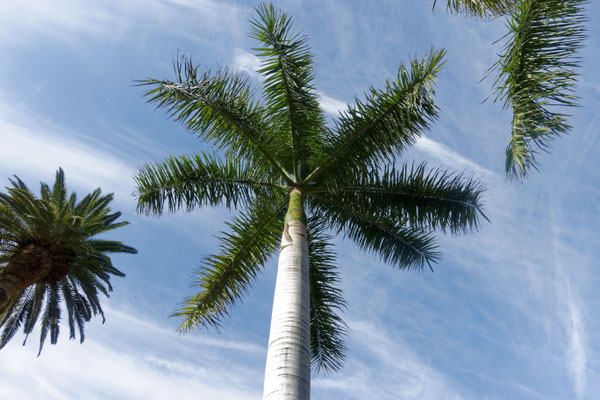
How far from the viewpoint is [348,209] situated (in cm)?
1151

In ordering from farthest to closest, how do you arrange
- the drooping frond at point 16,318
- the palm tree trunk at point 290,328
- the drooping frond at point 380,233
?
the drooping frond at point 16,318
the drooping frond at point 380,233
the palm tree trunk at point 290,328

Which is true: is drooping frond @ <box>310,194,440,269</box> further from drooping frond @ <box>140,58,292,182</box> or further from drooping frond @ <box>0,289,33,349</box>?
drooping frond @ <box>0,289,33,349</box>

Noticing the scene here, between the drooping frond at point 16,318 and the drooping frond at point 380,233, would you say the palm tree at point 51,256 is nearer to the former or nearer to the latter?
the drooping frond at point 16,318

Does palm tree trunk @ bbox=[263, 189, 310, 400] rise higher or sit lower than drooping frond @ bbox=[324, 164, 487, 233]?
lower

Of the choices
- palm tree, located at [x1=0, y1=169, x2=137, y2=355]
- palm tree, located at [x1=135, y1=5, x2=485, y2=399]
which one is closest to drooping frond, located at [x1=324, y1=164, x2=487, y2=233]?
palm tree, located at [x1=135, y1=5, x2=485, y2=399]

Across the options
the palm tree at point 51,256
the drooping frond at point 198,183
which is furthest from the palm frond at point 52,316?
the drooping frond at point 198,183

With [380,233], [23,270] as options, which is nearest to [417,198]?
[380,233]

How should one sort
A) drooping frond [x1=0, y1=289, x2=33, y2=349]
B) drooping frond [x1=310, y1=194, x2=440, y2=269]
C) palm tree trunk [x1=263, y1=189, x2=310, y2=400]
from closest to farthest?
palm tree trunk [x1=263, y1=189, x2=310, y2=400] < drooping frond [x1=310, y1=194, x2=440, y2=269] < drooping frond [x1=0, y1=289, x2=33, y2=349]

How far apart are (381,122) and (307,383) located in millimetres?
5554

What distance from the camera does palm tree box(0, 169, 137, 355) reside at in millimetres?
14305

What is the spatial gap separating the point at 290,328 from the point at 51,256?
35.5ft

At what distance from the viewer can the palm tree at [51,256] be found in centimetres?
1430

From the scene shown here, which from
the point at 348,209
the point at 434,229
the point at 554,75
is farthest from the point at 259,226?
the point at 554,75

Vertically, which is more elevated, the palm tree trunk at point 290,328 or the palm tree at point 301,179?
the palm tree at point 301,179
